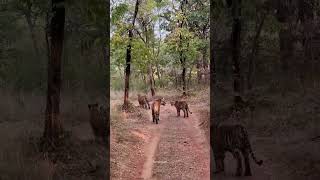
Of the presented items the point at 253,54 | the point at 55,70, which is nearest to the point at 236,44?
the point at 253,54

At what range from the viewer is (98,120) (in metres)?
7.14

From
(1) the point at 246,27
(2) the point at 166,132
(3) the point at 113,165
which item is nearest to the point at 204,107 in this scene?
(2) the point at 166,132

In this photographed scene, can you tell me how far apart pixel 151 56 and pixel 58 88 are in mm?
4137

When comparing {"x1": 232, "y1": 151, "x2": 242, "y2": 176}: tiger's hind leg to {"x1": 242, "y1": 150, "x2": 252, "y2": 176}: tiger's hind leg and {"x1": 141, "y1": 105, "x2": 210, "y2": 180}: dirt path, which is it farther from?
{"x1": 141, "y1": 105, "x2": 210, "y2": 180}: dirt path

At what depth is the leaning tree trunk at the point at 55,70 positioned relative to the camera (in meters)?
5.86

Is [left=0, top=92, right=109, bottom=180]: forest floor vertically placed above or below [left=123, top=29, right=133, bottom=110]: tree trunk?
below

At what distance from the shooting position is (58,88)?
240 inches

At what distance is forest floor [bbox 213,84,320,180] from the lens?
5.35m

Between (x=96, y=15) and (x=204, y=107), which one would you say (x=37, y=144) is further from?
(x=204, y=107)

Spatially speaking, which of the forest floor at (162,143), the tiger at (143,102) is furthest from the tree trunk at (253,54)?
the tiger at (143,102)

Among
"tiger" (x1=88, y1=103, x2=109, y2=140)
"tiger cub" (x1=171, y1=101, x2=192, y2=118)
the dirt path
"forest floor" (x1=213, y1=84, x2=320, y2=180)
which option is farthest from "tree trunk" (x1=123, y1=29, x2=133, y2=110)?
"forest floor" (x1=213, y1=84, x2=320, y2=180)

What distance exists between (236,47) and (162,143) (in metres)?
2.08

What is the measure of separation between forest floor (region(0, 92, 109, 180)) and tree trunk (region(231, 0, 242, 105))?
7.56 feet

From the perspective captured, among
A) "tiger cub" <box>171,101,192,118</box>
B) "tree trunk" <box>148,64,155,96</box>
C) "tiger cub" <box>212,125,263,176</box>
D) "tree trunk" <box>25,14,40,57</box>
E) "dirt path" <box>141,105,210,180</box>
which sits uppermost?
"tree trunk" <box>25,14,40,57</box>
